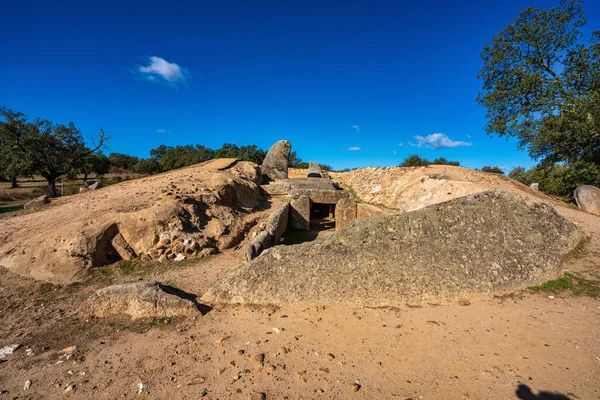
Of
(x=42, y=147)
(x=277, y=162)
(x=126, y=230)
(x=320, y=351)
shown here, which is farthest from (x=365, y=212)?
(x=42, y=147)

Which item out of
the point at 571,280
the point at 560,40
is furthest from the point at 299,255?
the point at 560,40

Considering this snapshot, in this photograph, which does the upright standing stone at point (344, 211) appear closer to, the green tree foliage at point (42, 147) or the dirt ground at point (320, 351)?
the dirt ground at point (320, 351)

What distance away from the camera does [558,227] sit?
5.85m

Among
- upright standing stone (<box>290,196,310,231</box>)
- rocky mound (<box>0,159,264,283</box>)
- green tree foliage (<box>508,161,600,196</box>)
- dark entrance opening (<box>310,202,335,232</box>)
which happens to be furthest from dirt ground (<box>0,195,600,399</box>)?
green tree foliage (<box>508,161,600,196</box>)

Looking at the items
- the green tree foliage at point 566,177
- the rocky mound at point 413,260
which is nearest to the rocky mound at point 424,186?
the green tree foliage at point 566,177

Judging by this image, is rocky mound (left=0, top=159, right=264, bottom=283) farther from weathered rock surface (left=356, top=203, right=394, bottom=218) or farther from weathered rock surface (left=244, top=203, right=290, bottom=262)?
weathered rock surface (left=356, top=203, right=394, bottom=218)

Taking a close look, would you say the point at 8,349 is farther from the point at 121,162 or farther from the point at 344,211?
the point at 121,162

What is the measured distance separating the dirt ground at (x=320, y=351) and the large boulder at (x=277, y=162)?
1396cm

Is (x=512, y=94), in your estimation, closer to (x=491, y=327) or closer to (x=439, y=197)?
(x=439, y=197)

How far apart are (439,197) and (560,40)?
29.5ft

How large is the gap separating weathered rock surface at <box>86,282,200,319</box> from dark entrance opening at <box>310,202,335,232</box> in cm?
710

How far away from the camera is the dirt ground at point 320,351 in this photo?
2.91m

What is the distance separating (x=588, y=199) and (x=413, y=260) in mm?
11325

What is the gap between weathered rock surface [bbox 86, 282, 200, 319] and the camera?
14.6ft
